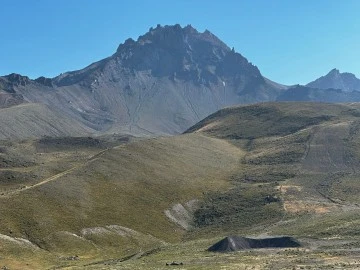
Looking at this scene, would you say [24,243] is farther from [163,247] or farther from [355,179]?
[355,179]

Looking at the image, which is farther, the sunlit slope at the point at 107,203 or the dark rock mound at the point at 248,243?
the sunlit slope at the point at 107,203

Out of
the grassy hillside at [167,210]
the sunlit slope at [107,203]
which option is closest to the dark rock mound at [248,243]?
the grassy hillside at [167,210]

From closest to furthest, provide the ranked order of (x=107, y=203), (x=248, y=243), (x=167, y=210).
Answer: (x=248, y=243) < (x=107, y=203) < (x=167, y=210)

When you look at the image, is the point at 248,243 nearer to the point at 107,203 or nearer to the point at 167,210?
the point at 167,210

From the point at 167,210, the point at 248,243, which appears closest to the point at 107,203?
the point at 167,210

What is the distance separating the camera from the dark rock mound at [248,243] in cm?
9794

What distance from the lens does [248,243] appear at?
332 feet

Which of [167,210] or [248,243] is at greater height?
[167,210]

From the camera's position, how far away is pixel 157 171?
16488 cm

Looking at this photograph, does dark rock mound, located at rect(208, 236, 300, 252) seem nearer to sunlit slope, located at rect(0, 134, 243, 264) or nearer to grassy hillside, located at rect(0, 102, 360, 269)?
grassy hillside, located at rect(0, 102, 360, 269)

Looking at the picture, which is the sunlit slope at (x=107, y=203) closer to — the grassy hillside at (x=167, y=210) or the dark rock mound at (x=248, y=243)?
the grassy hillside at (x=167, y=210)

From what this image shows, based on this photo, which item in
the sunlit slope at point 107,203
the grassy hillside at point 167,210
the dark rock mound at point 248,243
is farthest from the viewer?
the sunlit slope at point 107,203

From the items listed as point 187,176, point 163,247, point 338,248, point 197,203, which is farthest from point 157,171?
point 338,248

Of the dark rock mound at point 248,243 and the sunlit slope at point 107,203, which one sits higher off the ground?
the sunlit slope at point 107,203
